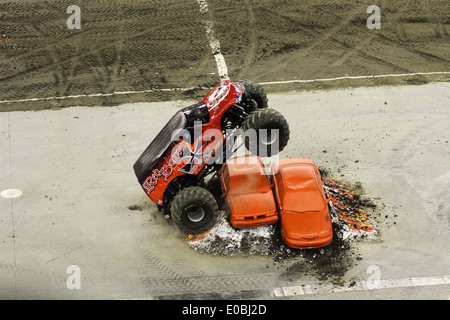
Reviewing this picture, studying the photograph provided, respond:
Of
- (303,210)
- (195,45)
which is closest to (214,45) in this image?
(195,45)

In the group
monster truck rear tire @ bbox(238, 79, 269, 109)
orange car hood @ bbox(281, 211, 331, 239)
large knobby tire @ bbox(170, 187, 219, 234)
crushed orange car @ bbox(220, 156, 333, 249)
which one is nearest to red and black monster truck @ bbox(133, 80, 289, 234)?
large knobby tire @ bbox(170, 187, 219, 234)

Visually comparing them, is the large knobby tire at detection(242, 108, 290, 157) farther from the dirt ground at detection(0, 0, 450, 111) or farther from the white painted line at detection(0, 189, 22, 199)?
the white painted line at detection(0, 189, 22, 199)

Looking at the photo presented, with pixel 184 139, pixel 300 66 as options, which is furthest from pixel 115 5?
pixel 184 139

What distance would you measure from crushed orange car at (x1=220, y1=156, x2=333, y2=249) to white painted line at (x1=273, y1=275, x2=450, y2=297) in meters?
0.91

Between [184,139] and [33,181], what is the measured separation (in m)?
4.33

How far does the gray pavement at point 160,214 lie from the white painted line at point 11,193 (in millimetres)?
122

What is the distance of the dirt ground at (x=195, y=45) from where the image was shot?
16.8 metres

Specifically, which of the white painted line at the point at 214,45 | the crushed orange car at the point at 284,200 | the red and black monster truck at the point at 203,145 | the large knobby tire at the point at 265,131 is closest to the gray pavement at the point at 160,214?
the crushed orange car at the point at 284,200

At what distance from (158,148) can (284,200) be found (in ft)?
9.25

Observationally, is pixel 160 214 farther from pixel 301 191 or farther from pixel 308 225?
pixel 308 225

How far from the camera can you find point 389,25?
18750mm

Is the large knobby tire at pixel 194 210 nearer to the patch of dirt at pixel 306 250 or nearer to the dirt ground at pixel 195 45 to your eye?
the patch of dirt at pixel 306 250

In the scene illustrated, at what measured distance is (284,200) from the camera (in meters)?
11.4

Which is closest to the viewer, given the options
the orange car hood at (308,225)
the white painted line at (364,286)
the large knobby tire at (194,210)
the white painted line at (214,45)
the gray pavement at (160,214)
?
the white painted line at (364,286)
